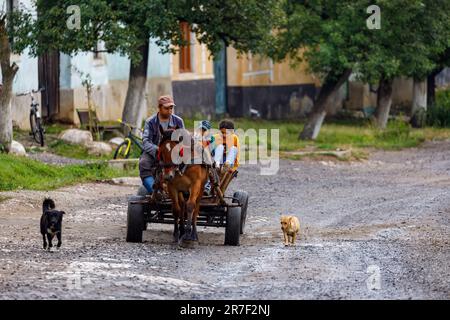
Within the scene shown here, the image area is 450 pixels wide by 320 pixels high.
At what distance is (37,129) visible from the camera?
2727 centimetres

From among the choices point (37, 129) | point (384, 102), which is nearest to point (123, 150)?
point (37, 129)

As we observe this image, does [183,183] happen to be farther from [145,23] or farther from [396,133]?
[396,133]

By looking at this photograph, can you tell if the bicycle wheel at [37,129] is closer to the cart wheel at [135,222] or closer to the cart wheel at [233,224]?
the cart wheel at [135,222]

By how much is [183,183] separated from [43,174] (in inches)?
336

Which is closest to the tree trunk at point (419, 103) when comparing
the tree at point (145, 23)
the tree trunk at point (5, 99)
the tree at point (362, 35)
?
the tree at point (362, 35)

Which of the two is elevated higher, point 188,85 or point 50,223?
point 188,85

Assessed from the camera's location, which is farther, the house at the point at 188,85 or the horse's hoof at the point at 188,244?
the house at the point at 188,85

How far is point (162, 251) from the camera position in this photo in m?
14.4

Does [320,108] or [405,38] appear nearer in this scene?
[405,38]

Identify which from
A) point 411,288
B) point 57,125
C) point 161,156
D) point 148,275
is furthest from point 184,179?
point 57,125

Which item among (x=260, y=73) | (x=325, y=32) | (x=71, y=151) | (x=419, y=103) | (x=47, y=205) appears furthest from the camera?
(x=260, y=73)

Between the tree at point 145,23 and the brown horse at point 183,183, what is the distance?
11768 mm

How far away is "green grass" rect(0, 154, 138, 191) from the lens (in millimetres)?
20984

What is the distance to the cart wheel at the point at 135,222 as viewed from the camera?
14891 mm
